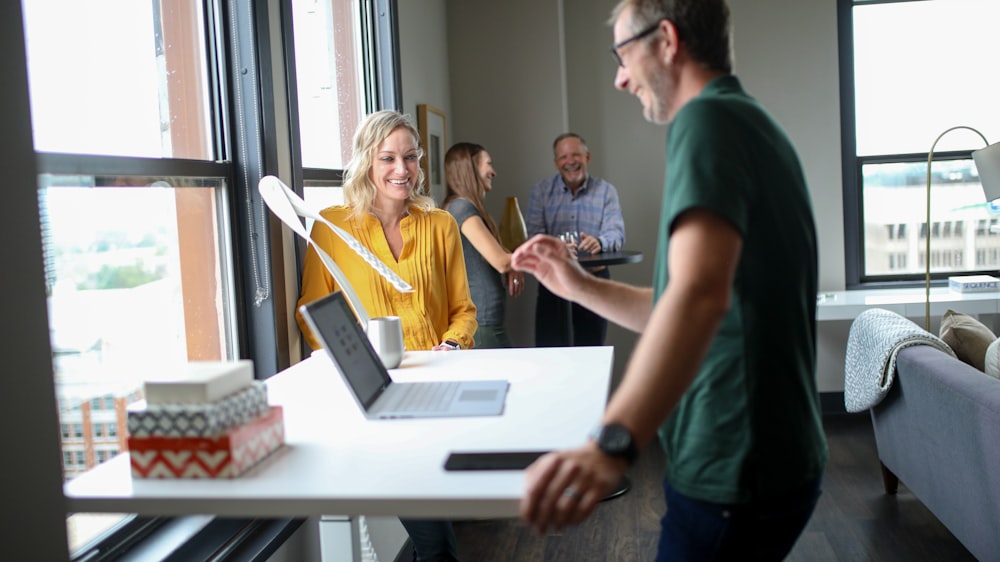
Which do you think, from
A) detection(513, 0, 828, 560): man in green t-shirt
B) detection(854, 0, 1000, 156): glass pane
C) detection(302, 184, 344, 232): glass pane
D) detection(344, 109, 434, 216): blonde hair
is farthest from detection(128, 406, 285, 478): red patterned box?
detection(854, 0, 1000, 156): glass pane

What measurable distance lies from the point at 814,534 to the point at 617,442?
2692 millimetres

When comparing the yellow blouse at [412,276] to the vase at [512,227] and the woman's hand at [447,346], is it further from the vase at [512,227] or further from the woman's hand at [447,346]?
the vase at [512,227]

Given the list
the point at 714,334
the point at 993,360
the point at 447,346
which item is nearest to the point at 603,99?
the point at 993,360

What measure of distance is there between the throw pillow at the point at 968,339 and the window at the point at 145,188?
88.6 inches

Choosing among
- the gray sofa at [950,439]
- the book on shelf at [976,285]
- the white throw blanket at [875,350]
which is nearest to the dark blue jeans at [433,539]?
the gray sofa at [950,439]

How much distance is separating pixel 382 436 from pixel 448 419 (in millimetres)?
140

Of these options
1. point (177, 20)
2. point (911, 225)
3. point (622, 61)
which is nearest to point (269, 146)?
point (177, 20)

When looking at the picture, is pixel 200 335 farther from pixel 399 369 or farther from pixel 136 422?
pixel 136 422

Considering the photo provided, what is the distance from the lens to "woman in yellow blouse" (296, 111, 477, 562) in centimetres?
260

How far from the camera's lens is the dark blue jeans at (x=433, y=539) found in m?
A: 2.38

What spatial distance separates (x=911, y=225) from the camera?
18.4 ft

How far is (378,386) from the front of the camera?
6.17 ft

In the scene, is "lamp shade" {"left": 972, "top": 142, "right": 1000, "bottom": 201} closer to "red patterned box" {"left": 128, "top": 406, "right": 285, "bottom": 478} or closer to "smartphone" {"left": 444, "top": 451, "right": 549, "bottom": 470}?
"smartphone" {"left": 444, "top": 451, "right": 549, "bottom": 470}

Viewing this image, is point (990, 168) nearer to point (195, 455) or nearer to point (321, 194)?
point (321, 194)
